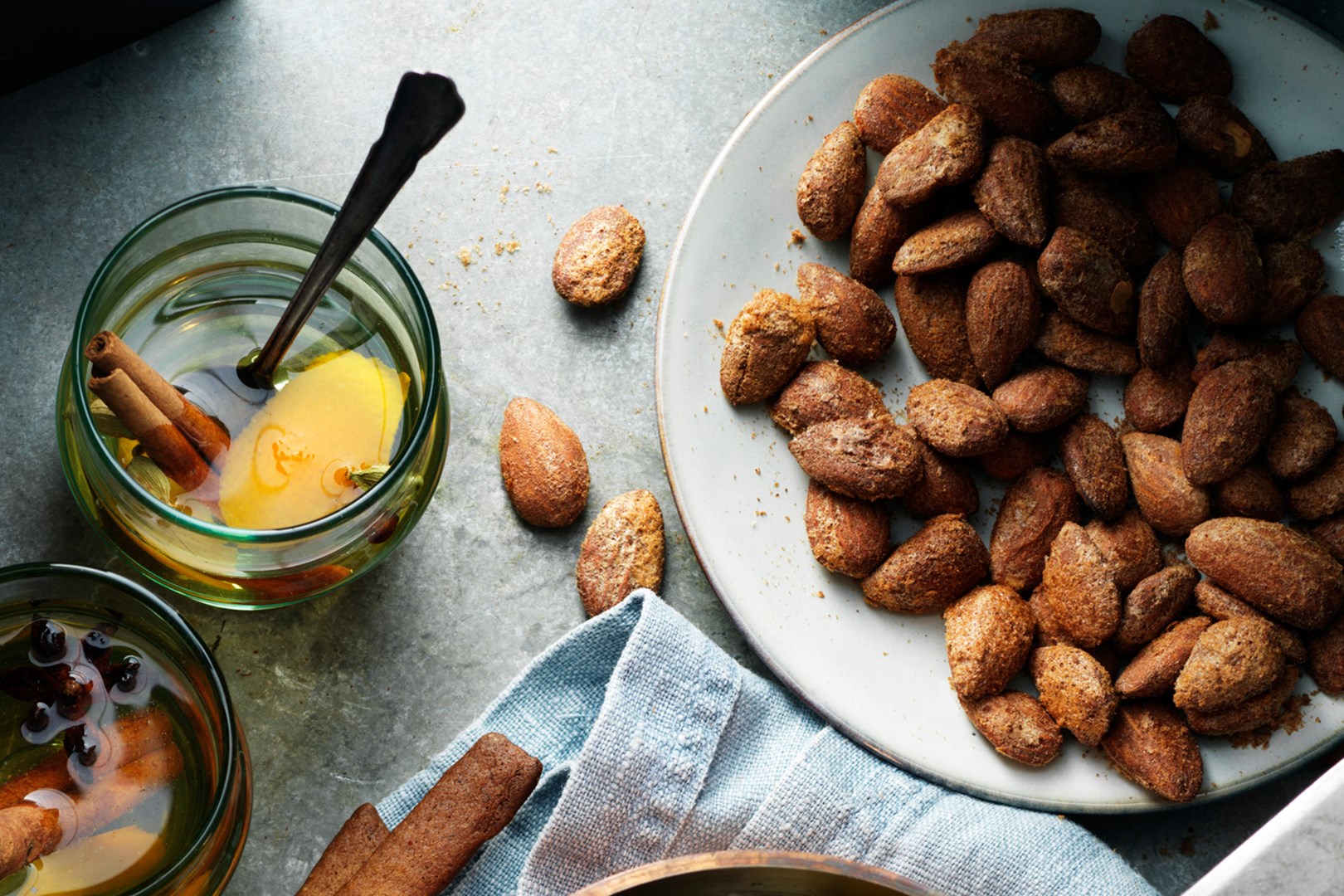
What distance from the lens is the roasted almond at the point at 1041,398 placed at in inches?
35.7

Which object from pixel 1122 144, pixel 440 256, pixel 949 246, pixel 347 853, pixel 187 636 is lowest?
pixel 347 853

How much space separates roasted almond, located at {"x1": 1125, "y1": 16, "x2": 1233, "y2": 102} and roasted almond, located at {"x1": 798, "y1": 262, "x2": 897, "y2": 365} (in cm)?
27

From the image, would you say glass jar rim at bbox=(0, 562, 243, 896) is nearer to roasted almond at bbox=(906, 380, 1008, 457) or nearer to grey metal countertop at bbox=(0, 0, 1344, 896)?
grey metal countertop at bbox=(0, 0, 1344, 896)

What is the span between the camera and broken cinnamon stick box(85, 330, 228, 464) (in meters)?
0.72

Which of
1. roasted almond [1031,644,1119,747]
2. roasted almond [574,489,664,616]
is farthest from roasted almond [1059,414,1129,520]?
roasted almond [574,489,664,616]

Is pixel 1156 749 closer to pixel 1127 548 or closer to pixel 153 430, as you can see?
pixel 1127 548

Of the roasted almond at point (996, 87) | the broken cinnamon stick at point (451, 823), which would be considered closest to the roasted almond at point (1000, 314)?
the roasted almond at point (996, 87)

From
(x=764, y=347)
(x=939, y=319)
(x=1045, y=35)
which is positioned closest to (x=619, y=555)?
(x=764, y=347)

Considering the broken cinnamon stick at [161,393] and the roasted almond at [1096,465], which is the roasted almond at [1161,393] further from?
the broken cinnamon stick at [161,393]

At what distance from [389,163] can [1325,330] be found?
2.36ft

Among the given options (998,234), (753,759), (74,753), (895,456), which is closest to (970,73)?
(998,234)

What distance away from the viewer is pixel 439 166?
986 millimetres

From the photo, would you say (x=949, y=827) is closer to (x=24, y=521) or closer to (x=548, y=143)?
(x=548, y=143)

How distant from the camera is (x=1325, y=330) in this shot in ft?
3.02
